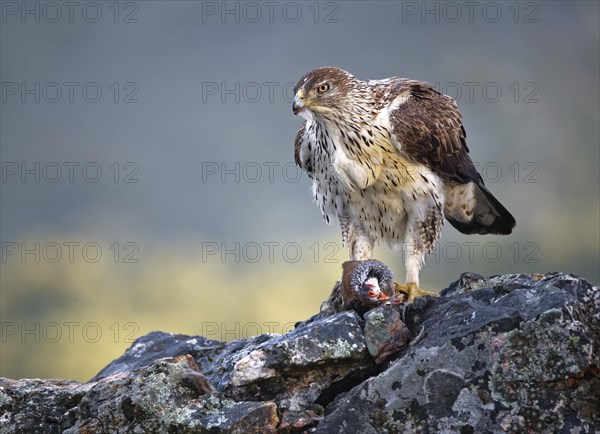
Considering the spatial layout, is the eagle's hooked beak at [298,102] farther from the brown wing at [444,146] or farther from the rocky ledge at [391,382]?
the rocky ledge at [391,382]

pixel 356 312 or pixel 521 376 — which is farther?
pixel 356 312

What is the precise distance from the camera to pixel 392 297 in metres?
6.95

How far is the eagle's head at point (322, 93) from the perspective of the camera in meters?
8.25

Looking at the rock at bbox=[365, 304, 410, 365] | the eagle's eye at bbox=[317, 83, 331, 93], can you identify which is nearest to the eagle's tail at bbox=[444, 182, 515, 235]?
the eagle's eye at bbox=[317, 83, 331, 93]

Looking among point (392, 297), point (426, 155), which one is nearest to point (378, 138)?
point (426, 155)

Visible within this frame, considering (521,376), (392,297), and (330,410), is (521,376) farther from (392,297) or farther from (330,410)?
(392,297)

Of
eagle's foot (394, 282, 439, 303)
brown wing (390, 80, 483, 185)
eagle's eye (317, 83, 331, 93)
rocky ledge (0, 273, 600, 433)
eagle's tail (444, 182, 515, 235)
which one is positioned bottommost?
rocky ledge (0, 273, 600, 433)

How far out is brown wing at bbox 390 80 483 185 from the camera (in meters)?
8.66

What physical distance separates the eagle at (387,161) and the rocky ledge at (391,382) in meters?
2.33

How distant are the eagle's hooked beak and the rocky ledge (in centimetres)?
271

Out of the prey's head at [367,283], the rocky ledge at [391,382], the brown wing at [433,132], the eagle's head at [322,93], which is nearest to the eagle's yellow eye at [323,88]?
the eagle's head at [322,93]

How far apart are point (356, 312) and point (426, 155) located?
2.70 m

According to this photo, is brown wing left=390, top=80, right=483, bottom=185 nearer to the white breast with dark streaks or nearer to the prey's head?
the white breast with dark streaks

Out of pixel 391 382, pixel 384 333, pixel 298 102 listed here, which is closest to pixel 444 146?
pixel 298 102
